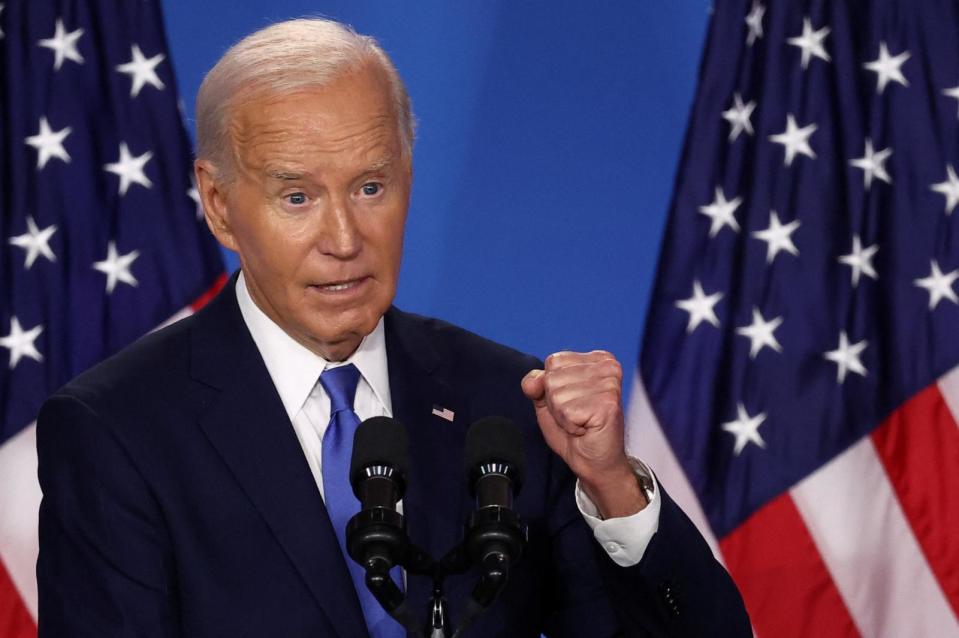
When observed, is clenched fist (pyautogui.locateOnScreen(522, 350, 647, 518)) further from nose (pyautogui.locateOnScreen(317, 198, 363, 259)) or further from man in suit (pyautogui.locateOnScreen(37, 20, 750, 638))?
nose (pyautogui.locateOnScreen(317, 198, 363, 259))

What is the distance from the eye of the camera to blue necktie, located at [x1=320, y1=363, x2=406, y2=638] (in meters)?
1.87

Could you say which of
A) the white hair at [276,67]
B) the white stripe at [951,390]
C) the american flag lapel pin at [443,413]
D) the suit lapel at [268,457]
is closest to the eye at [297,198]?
the white hair at [276,67]

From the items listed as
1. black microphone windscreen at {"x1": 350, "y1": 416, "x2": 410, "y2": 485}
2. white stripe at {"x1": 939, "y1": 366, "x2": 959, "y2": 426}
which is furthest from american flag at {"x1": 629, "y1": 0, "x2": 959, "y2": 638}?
black microphone windscreen at {"x1": 350, "y1": 416, "x2": 410, "y2": 485}

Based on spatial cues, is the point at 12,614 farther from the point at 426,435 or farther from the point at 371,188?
the point at 371,188

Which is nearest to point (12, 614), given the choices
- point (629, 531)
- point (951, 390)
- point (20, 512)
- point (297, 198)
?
point (20, 512)

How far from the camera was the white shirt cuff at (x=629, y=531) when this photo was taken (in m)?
1.85

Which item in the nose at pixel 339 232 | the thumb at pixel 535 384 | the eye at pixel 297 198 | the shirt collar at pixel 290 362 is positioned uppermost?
the eye at pixel 297 198

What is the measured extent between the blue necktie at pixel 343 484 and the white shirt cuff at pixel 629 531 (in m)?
0.31

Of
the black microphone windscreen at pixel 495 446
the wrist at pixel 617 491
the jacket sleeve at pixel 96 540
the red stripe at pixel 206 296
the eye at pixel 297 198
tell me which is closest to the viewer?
the black microphone windscreen at pixel 495 446

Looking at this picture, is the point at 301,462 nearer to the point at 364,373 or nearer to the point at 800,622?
the point at 364,373

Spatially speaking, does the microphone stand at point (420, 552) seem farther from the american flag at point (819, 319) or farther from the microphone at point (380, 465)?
the american flag at point (819, 319)

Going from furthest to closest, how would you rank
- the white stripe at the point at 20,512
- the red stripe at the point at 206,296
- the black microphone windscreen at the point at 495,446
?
1. the red stripe at the point at 206,296
2. the white stripe at the point at 20,512
3. the black microphone windscreen at the point at 495,446

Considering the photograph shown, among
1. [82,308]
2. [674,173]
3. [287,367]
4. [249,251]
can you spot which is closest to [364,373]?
[287,367]

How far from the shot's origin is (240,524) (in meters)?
1.83
